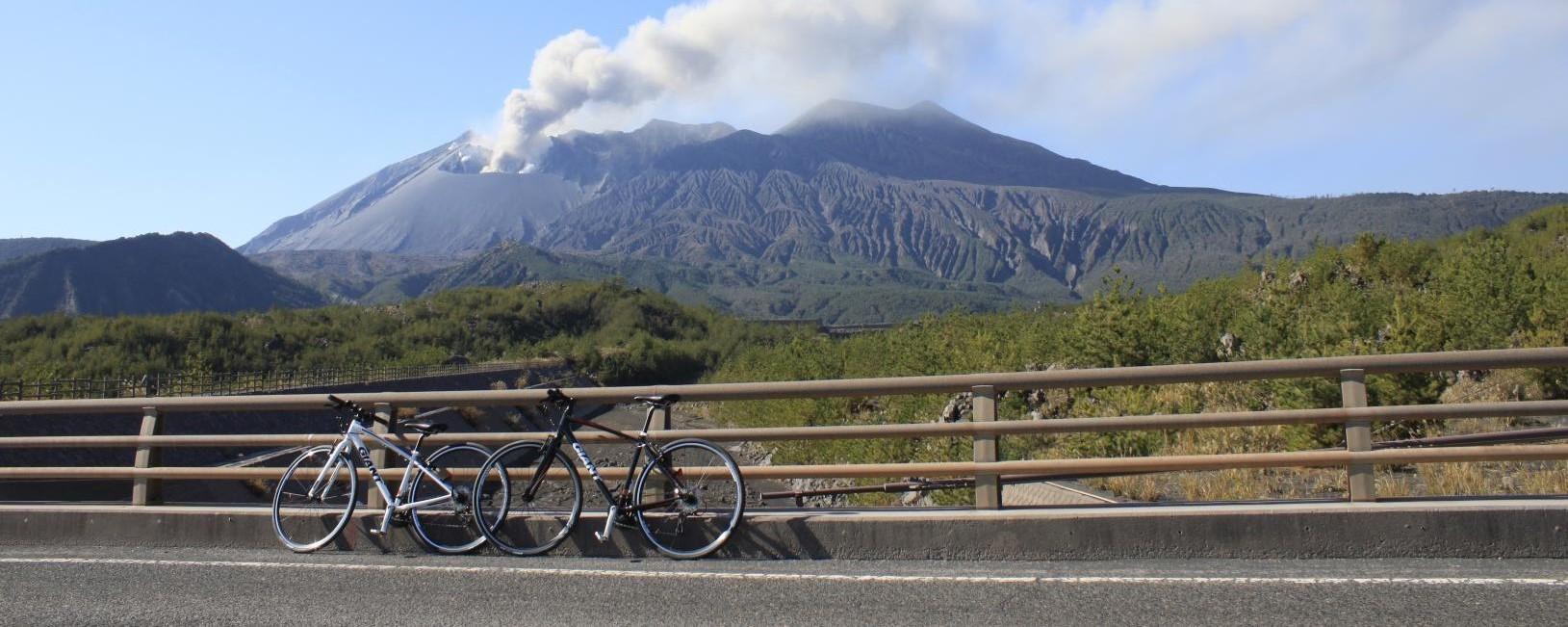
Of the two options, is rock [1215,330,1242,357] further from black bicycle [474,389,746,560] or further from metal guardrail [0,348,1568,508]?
black bicycle [474,389,746,560]

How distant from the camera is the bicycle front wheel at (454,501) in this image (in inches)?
311

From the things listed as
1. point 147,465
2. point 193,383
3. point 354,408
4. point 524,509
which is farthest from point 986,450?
point 193,383

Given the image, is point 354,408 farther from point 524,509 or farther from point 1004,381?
point 1004,381

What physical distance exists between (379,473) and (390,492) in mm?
166

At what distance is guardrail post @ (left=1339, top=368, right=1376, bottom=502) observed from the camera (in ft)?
22.6

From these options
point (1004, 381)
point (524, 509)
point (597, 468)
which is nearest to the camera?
point (1004, 381)

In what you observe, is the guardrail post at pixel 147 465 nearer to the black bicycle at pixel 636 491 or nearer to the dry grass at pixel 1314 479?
the black bicycle at pixel 636 491

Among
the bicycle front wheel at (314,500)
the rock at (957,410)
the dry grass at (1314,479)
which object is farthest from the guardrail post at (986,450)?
the rock at (957,410)

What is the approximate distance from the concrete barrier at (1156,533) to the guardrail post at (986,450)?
0.15 meters

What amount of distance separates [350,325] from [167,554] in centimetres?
10205

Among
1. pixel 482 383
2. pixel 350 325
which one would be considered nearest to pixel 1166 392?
pixel 482 383

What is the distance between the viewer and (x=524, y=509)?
26.7 ft

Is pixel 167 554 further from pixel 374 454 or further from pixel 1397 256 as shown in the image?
pixel 1397 256

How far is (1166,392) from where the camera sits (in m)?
22.8
